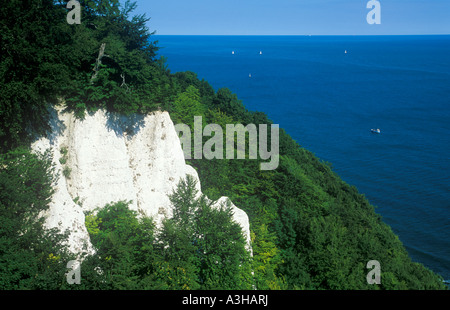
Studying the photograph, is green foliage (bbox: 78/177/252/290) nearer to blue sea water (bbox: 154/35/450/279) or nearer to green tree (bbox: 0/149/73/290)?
green tree (bbox: 0/149/73/290)

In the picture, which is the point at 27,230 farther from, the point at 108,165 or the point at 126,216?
the point at 108,165

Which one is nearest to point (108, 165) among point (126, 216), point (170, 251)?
point (126, 216)

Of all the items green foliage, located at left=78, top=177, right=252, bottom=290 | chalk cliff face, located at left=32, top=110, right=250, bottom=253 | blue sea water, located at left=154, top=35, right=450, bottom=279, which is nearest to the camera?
green foliage, located at left=78, top=177, right=252, bottom=290

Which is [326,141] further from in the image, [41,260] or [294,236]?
[41,260]

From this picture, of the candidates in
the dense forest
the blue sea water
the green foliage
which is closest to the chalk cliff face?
the dense forest

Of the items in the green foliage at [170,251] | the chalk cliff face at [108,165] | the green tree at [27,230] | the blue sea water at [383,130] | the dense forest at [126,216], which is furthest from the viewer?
the blue sea water at [383,130]

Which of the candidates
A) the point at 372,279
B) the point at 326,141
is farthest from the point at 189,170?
the point at 326,141

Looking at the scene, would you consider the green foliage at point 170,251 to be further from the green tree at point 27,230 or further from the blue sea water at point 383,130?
the blue sea water at point 383,130

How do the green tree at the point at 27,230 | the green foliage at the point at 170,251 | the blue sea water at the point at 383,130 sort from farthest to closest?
the blue sea water at the point at 383,130
the green foliage at the point at 170,251
the green tree at the point at 27,230

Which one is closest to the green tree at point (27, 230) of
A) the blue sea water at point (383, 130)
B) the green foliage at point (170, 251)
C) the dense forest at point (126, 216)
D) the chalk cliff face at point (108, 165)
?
the dense forest at point (126, 216)
